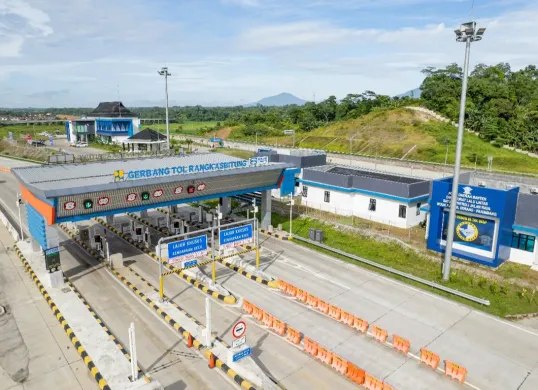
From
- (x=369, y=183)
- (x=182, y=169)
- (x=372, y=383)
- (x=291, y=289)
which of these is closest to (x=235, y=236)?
(x=291, y=289)

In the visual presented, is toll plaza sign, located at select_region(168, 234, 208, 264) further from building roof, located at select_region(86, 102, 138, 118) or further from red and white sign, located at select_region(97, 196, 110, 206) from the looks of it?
building roof, located at select_region(86, 102, 138, 118)

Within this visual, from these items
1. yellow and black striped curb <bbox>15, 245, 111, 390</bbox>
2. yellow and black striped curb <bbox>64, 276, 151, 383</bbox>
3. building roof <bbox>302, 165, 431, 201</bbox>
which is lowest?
yellow and black striped curb <bbox>64, 276, 151, 383</bbox>

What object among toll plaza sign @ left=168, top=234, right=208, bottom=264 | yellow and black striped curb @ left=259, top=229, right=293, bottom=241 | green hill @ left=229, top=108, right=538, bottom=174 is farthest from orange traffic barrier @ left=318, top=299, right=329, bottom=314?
green hill @ left=229, top=108, right=538, bottom=174

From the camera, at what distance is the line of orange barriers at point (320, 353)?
1548cm

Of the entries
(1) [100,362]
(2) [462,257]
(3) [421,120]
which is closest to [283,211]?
(2) [462,257]

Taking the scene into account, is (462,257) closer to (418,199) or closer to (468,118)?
(418,199)

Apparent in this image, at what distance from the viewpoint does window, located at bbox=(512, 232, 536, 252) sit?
28094 millimetres

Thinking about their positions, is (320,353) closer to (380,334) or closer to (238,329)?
(380,334)

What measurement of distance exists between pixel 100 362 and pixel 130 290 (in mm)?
7592

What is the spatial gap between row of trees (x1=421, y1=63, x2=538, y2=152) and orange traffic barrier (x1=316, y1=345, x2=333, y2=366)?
70.8 meters

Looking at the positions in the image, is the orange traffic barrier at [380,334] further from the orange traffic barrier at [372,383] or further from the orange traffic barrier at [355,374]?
the orange traffic barrier at [372,383]

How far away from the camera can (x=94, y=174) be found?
27266 mm

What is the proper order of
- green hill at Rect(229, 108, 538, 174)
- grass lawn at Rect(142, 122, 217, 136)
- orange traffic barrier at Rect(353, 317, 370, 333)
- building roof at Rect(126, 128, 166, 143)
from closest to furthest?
orange traffic barrier at Rect(353, 317, 370, 333)
green hill at Rect(229, 108, 538, 174)
building roof at Rect(126, 128, 166, 143)
grass lawn at Rect(142, 122, 217, 136)

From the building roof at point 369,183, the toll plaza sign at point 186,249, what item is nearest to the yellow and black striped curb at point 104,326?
the toll plaza sign at point 186,249
